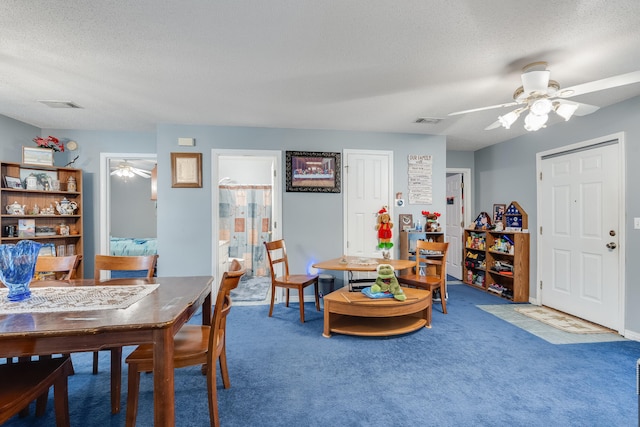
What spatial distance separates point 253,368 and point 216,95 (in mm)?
2435

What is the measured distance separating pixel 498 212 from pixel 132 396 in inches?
193

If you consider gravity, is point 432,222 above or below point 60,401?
above

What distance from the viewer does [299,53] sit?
81.3 inches

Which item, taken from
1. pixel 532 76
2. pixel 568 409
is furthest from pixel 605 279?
pixel 532 76

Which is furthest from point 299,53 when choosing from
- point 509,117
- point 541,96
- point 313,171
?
point 313,171

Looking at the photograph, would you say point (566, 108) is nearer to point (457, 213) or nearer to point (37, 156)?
point (457, 213)

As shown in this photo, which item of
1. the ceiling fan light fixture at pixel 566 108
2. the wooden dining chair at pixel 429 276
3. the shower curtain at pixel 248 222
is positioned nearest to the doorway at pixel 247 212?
the shower curtain at pixel 248 222

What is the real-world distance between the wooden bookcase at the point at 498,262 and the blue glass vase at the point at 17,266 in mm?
4874

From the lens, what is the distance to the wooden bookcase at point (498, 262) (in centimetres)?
397

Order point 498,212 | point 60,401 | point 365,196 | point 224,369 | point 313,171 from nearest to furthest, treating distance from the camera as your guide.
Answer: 1. point 60,401
2. point 224,369
3. point 313,171
4. point 365,196
5. point 498,212

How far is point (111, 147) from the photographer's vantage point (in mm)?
3986

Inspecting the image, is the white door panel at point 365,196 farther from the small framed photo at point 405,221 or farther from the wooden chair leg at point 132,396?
the wooden chair leg at point 132,396

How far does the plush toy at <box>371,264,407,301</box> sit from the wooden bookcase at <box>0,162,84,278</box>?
3.62m

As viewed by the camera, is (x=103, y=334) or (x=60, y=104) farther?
(x=60, y=104)
